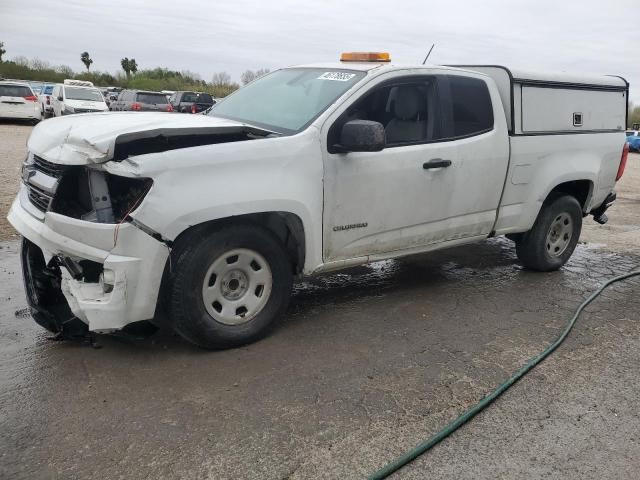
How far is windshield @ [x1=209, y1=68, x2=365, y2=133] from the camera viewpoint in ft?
13.7

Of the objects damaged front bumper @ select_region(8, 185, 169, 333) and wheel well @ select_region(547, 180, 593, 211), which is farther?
wheel well @ select_region(547, 180, 593, 211)

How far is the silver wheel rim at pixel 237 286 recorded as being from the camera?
11.9ft

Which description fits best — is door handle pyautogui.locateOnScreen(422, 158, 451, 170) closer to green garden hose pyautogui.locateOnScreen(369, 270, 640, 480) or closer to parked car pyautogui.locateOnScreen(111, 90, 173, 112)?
green garden hose pyautogui.locateOnScreen(369, 270, 640, 480)

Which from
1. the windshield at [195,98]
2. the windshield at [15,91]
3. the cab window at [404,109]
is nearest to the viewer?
the cab window at [404,109]

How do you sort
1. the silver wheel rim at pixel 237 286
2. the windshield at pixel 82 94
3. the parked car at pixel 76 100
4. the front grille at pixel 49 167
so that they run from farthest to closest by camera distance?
1. the windshield at pixel 82 94
2. the parked car at pixel 76 100
3. the silver wheel rim at pixel 237 286
4. the front grille at pixel 49 167

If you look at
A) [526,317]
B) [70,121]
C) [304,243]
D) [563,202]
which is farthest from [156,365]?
[563,202]

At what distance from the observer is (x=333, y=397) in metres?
3.27

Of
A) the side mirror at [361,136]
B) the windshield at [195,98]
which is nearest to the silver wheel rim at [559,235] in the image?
the side mirror at [361,136]

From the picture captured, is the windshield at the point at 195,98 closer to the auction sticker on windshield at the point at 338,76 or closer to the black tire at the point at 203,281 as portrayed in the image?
the auction sticker on windshield at the point at 338,76

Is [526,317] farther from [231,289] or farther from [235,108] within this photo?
[235,108]

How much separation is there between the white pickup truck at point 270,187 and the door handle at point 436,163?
1 cm

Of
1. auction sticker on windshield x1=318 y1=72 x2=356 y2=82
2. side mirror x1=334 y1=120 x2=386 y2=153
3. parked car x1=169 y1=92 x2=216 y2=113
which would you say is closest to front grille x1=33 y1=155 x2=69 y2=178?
side mirror x1=334 y1=120 x2=386 y2=153

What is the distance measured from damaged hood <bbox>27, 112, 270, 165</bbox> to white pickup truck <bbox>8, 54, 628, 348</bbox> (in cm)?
1

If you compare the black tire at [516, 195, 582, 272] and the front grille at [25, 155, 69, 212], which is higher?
the front grille at [25, 155, 69, 212]
